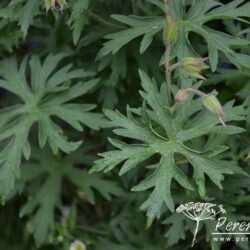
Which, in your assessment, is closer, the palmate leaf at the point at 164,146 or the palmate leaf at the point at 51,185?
the palmate leaf at the point at 164,146

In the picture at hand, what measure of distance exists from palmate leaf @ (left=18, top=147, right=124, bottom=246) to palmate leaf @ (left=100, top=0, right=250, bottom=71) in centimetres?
60

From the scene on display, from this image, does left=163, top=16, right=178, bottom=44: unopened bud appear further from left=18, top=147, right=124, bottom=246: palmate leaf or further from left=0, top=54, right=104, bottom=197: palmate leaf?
left=18, top=147, right=124, bottom=246: palmate leaf

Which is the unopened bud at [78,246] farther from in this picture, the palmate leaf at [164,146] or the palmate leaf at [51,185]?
the palmate leaf at [164,146]

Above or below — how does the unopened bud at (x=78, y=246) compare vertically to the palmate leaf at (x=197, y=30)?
below

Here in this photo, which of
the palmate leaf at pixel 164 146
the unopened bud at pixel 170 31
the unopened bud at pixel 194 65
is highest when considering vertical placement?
the unopened bud at pixel 170 31

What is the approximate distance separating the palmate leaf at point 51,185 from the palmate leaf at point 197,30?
0.60 m

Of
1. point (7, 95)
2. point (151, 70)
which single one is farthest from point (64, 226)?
point (151, 70)

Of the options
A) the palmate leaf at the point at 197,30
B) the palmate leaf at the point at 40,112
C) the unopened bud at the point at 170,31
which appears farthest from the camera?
the palmate leaf at the point at 40,112

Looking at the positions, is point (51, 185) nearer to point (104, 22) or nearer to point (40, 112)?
point (40, 112)

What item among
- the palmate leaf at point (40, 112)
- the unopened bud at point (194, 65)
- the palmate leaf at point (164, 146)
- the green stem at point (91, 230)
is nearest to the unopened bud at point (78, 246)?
Answer: the green stem at point (91, 230)

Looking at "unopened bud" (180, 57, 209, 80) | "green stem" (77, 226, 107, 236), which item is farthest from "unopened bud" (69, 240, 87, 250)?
"unopened bud" (180, 57, 209, 80)

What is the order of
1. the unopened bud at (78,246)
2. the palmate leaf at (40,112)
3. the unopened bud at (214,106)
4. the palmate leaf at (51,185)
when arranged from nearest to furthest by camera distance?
the unopened bud at (214,106) → the palmate leaf at (40,112) → the palmate leaf at (51,185) → the unopened bud at (78,246)

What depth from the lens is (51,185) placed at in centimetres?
212

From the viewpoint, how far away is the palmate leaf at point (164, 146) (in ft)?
4.75
